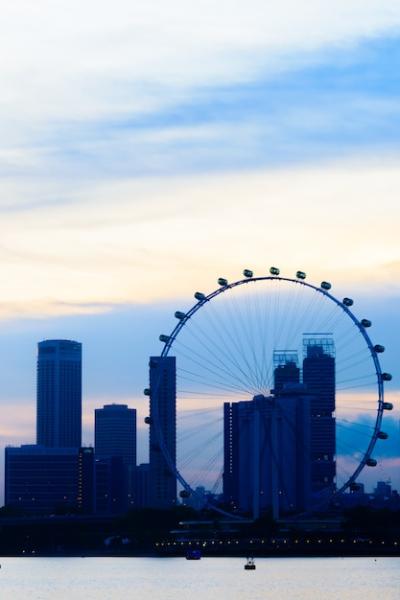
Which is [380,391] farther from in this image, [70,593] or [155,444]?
[70,593]

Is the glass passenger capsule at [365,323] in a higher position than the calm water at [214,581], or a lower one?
higher

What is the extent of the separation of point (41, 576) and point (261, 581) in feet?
118

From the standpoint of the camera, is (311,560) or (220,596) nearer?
(220,596)

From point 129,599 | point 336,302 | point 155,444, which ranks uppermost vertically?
point 336,302

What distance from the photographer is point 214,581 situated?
152 m

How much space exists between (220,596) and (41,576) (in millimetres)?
50977

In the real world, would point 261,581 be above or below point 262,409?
below

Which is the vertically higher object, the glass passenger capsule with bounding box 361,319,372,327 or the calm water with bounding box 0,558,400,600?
the glass passenger capsule with bounding box 361,319,372,327

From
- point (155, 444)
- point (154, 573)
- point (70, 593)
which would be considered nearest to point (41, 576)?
point (154, 573)

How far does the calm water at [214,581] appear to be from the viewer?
133125 millimetres

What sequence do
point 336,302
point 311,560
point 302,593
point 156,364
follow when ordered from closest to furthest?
1. point 302,593
2. point 336,302
3. point 156,364
4. point 311,560

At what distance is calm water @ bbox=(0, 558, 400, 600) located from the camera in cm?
13312

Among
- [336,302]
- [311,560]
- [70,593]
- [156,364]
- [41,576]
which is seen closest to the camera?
[70,593]

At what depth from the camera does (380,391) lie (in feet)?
535
